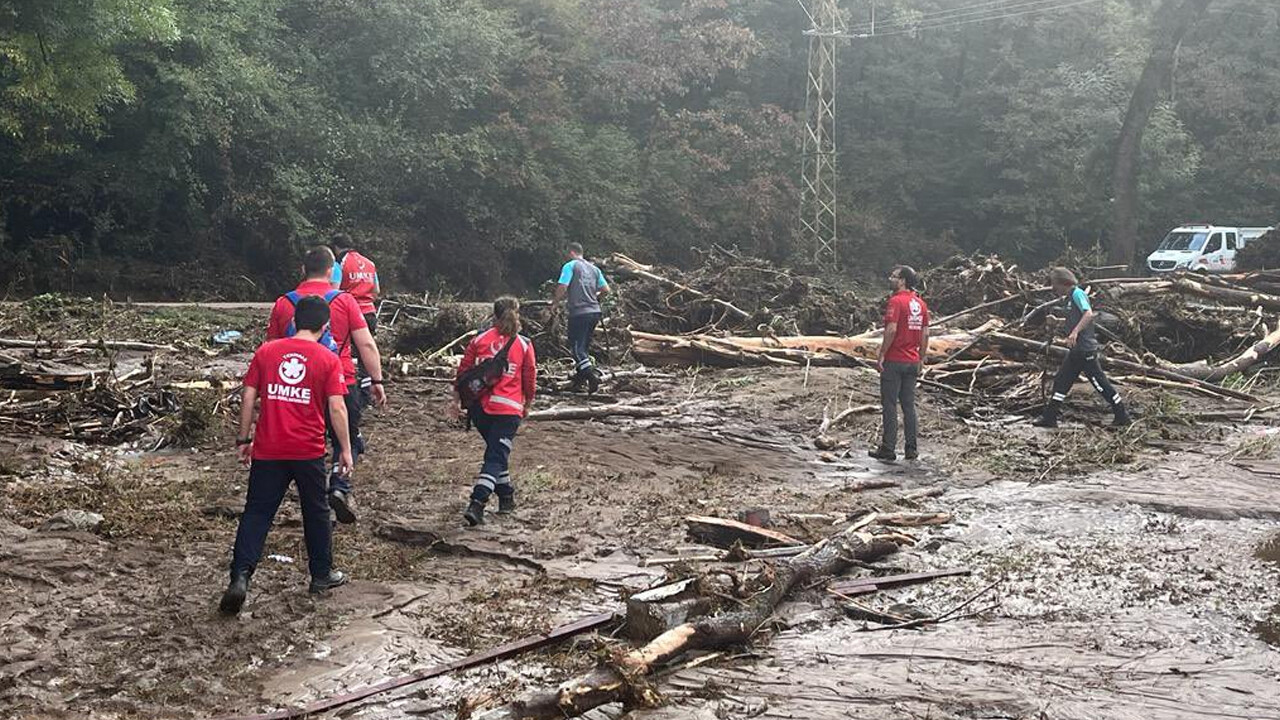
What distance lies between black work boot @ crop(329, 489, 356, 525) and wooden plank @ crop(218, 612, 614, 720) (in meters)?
2.58

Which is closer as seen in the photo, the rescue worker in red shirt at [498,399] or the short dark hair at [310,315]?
the short dark hair at [310,315]

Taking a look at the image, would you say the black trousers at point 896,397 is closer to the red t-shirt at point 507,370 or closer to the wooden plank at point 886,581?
the wooden plank at point 886,581

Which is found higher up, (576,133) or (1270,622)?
(576,133)

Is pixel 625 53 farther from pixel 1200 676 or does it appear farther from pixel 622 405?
pixel 1200 676

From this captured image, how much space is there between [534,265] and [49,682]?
30.6 metres

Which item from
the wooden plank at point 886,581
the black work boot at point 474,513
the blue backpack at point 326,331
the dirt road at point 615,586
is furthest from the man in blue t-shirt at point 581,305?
the wooden plank at point 886,581

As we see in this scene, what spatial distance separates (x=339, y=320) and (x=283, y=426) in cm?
174

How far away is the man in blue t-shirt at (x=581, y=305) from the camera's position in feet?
47.6

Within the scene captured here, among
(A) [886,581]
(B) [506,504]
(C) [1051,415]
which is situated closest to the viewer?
(A) [886,581]

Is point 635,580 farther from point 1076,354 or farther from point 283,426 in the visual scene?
point 1076,354

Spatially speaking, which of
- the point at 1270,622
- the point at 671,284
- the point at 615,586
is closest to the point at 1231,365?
the point at 671,284

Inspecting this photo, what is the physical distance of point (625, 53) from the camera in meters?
40.2

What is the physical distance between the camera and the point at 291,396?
642 centimetres

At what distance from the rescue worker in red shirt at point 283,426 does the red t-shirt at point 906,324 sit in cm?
619
